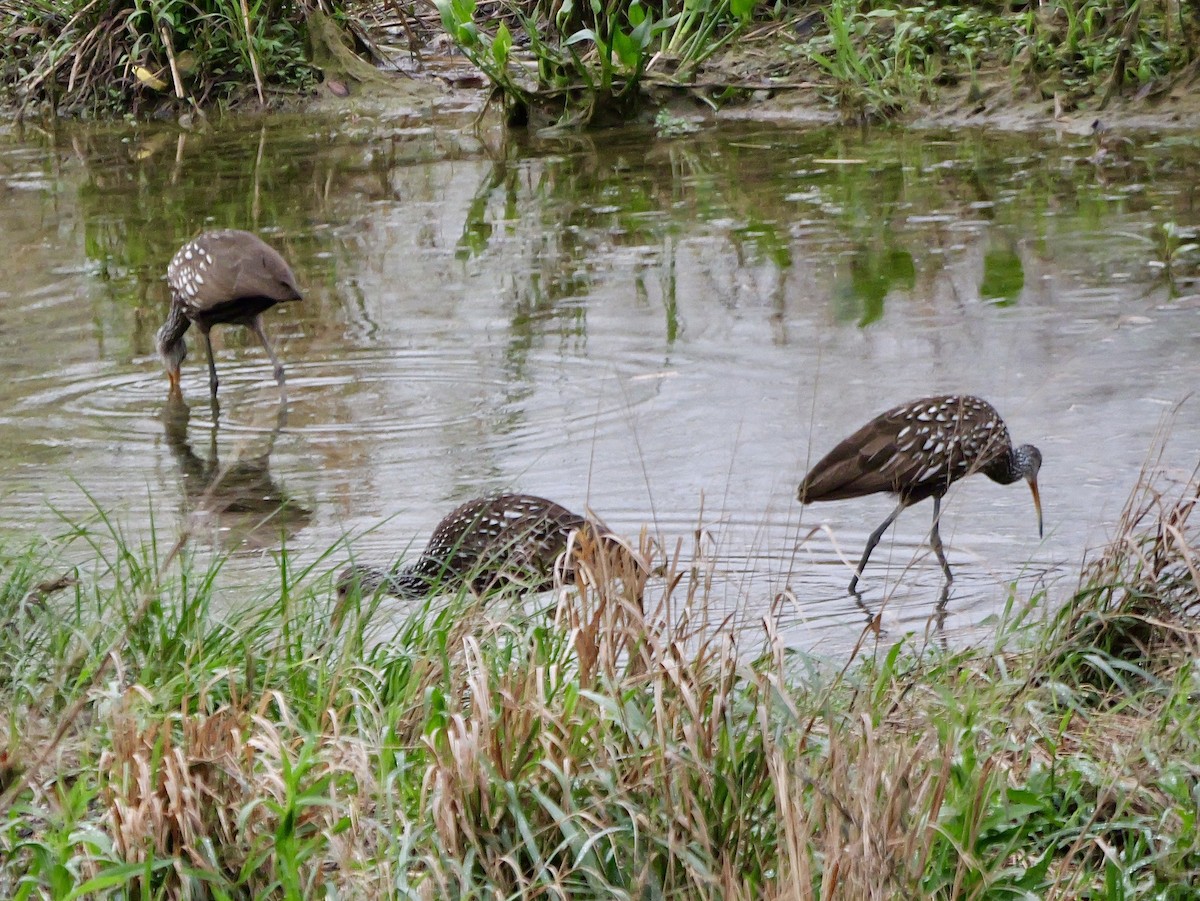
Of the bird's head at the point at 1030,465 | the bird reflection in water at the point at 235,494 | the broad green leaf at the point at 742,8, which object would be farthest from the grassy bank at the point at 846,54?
the bird's head at the point at 1030,465

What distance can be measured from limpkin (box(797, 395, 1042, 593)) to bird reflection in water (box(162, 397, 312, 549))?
1946mm

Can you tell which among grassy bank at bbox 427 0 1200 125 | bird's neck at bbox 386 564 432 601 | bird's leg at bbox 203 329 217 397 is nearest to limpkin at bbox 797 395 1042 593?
bird's neck at bbox 386 564 432 601

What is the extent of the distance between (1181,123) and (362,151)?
688 cm

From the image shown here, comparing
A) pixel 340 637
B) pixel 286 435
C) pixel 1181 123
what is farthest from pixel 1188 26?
pixel 340 637

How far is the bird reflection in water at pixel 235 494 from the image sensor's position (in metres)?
6.62

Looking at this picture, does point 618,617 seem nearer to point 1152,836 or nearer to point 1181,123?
point 1152,836

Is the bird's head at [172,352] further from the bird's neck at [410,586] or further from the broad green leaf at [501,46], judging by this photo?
the broad green leaf at [501,46]

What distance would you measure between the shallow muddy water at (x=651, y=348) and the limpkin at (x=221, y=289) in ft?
0.76

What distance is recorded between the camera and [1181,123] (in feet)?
42.9

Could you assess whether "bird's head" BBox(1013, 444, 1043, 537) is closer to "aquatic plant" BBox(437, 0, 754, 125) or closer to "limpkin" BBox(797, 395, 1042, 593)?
"limpkin" BBox(797, 395, 1042, 593)

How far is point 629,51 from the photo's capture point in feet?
48.4

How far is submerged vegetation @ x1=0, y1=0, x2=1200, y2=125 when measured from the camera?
13992 millimetres

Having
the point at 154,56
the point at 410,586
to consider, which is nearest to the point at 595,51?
the point at 154,56

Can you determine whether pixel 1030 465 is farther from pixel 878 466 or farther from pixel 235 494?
pixel 235 494
